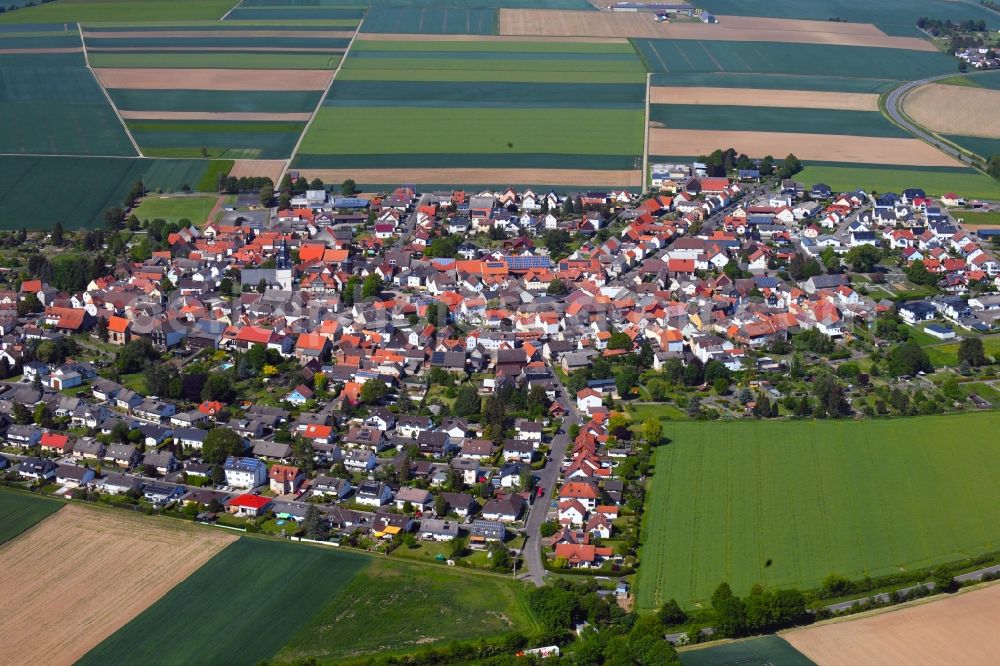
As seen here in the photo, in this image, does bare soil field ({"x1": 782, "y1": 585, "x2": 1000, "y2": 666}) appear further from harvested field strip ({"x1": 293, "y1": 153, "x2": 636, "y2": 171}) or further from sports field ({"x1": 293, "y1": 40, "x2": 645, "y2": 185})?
harvested field strip ({"x1": 293, "y1": 153, "x2": 636, "y2": 171})

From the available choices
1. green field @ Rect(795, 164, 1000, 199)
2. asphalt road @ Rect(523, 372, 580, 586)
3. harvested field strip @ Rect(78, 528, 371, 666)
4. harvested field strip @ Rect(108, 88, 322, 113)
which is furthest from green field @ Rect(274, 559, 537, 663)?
harvested field strip @ Rect(108, 88, 322, 113)

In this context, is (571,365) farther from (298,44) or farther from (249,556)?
(298,44)

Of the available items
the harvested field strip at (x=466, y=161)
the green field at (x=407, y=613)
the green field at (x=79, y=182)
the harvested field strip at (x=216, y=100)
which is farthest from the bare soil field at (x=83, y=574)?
the harvested field strip at (x=216, y=100)

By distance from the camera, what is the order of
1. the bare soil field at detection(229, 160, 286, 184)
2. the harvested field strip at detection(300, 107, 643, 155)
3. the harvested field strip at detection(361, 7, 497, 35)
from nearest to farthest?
the bare soil field at detection(229, 160, 286, 184) < the harvested field strip at detection(300, 107, 643, 155) < the harvested field strip at detection(361, 7, 497, 35)

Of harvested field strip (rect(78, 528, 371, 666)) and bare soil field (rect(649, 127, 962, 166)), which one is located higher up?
bare soil field (rect(649, 127, 962, 166))

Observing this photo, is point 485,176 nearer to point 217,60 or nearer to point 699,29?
point 217,60

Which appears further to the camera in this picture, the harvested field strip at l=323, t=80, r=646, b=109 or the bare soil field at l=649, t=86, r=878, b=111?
the bare soil field at l=649, t=86, r=878, b=111
